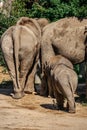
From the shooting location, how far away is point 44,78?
12.0 m

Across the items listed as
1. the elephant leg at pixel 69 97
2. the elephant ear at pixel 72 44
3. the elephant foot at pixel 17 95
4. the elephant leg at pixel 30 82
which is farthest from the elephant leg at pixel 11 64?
the elephant leg at pixel 69 97

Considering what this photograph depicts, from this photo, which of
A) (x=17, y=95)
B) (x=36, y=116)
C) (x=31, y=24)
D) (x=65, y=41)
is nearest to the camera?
(x=36, y=116)

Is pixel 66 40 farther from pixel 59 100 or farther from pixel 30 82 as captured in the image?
pixel 59 100

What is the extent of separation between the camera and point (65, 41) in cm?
1194

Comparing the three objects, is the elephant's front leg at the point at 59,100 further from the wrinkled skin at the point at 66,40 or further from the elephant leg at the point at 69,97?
the wrinkled skin at the point at 66,40

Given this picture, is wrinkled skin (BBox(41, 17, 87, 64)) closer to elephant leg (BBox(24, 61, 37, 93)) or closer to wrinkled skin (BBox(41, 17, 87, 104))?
wrinkled skin (BBox(41, 17, 87, 104))

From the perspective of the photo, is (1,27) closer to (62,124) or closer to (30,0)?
(30,0)

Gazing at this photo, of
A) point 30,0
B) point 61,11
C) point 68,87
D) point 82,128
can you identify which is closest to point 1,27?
point 30,0

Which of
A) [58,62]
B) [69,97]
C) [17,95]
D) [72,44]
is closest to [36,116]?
[69,97]

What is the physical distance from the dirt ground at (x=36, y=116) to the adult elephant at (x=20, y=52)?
0.42 meters

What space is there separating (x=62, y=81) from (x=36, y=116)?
2.44 feet

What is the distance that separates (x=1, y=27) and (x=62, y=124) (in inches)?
420

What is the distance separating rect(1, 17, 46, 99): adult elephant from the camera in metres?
11.8

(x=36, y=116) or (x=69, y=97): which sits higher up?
(x=69, y=97)
